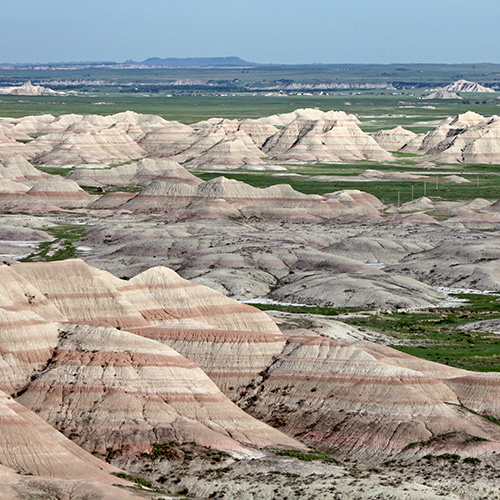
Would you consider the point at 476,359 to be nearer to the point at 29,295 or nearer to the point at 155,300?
the point at 155,300

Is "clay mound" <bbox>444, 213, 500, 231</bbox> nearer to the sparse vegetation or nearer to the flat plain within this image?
the flat plain

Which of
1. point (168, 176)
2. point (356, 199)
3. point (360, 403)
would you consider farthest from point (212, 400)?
point (168, 176)

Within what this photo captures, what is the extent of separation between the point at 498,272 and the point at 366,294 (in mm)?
17928

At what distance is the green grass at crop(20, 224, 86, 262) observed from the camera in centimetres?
12081

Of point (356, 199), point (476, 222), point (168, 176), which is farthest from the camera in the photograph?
point (168, 176)

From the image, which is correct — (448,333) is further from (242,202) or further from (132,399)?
(242,202)

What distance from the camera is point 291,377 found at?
61.5m

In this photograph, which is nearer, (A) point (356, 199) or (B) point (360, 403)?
(B) point (360, 403)

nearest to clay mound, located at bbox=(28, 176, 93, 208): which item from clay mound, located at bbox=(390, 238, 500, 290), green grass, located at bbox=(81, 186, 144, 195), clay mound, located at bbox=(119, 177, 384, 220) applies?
clay mound, located at bbox=(119, 177, 384, 220)

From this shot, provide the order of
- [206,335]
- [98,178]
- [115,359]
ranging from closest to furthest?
[115,359] < [206,335] < [98,178]

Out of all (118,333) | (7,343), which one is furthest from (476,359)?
(7,343)

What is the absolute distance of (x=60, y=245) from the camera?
13100 cm

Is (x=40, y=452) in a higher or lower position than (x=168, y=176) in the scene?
higher

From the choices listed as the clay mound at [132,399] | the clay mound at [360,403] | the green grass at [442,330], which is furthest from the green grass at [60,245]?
the clay mound at [132,399]
